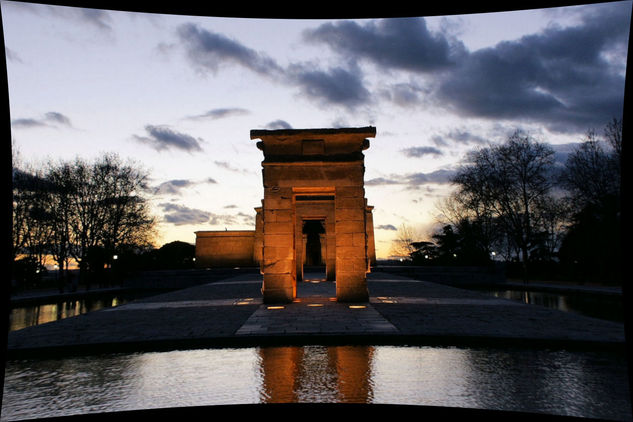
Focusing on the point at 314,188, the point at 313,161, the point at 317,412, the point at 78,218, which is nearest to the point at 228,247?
the point at 78,218

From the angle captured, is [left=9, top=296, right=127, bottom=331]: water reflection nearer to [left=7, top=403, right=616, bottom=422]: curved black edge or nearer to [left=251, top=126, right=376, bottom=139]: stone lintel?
[left=251, top=126, right=376, bottom=139]: stone lintel

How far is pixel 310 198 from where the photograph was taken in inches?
912

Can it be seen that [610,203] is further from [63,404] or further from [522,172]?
[63,404]

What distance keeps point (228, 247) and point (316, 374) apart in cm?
3519

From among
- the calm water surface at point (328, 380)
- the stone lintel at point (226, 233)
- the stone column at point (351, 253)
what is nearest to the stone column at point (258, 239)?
the stone lintel at point (226, 233)

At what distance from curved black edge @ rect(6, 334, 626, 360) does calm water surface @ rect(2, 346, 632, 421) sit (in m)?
0.24

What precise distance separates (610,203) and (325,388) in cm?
2627

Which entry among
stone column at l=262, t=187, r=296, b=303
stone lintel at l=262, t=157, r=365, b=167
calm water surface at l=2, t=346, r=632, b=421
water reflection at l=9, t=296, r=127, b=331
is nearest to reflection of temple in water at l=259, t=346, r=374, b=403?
calm water surface at l=2, t=346, r=632, b=421

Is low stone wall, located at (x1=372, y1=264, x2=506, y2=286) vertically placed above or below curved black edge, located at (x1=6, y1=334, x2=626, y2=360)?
below

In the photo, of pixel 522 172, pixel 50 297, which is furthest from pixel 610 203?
pixel 50 297

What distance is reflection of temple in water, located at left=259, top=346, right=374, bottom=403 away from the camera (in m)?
4.48

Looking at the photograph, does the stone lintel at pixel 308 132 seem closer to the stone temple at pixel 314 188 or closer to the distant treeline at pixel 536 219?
the stone temple at pixel 314 188

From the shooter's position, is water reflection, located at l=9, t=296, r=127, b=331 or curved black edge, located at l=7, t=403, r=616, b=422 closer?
curved black edge, located at l=7, t=403, r=616, b=422

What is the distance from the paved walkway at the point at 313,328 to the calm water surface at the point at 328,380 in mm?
350
